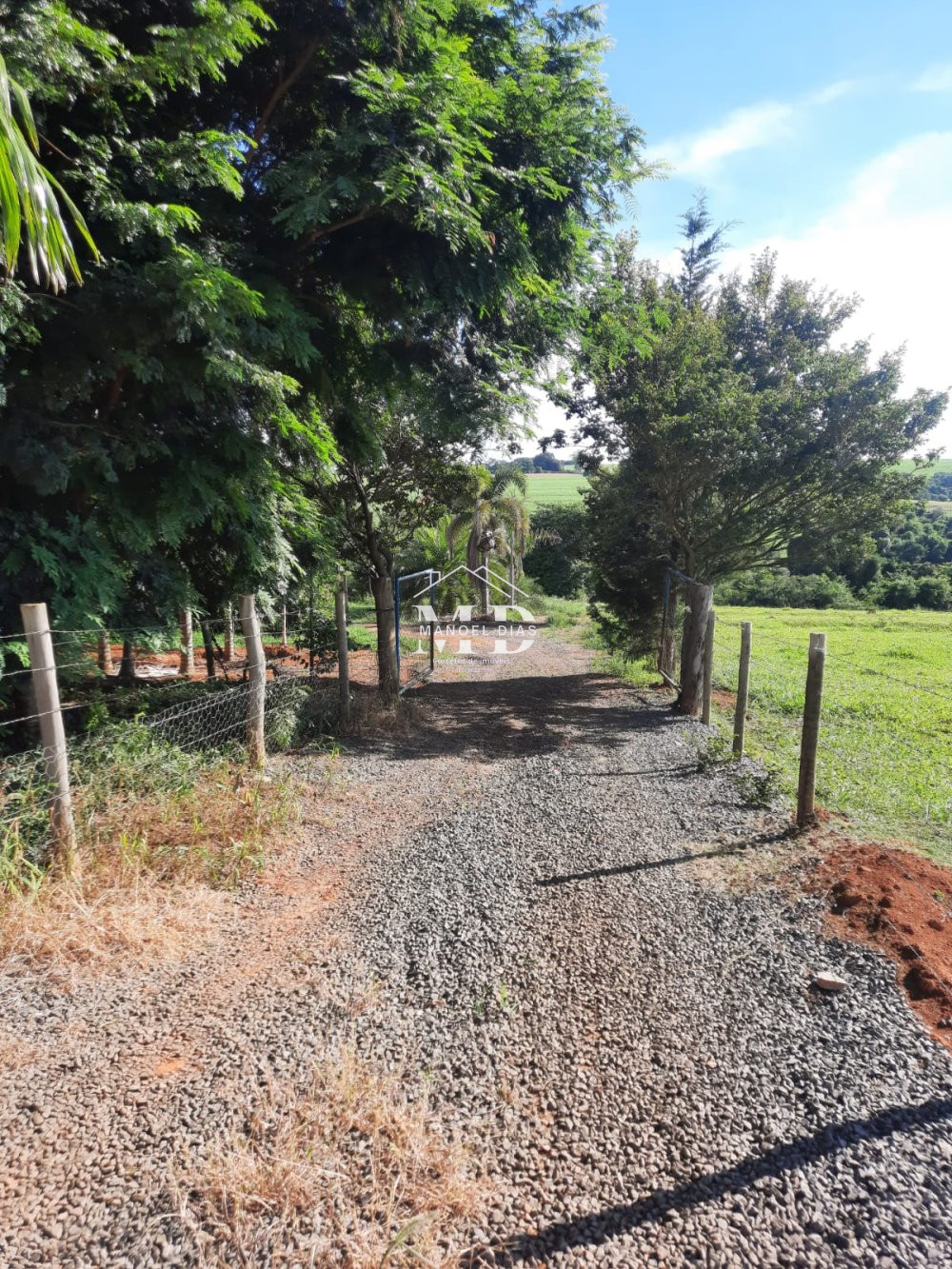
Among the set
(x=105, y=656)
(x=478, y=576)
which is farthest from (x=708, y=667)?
(x=478, y=576)

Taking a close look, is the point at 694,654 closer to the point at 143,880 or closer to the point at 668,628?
the point at 668,628

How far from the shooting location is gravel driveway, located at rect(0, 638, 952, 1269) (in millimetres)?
1921

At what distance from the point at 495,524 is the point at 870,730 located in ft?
55.3

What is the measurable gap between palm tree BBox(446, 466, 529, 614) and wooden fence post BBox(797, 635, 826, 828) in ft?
55.7

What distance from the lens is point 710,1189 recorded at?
6.66 feet

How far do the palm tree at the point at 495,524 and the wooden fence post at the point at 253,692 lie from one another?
16.1 meters

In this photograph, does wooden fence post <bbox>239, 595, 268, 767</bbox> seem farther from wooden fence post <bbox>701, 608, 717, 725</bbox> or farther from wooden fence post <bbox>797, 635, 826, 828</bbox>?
wooden fence post <bbox>701, 608, 717, 725</bbox>

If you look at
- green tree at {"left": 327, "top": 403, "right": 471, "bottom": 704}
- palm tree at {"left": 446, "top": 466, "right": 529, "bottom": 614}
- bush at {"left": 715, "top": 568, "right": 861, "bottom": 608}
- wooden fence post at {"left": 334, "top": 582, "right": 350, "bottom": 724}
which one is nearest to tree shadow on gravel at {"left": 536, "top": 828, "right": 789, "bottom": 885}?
wooden fence post at {"left": 334, "top": 582, "right": 350, "bottom": 724}

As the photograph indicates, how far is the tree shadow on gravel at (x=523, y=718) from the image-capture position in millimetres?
7516

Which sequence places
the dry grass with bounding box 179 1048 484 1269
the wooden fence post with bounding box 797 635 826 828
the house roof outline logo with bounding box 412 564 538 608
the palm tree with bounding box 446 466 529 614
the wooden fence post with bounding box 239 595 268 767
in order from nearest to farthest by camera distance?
the dry grass with bounding box 179 1048 484 1269
the wooden fence post with bounding box 797 635 826 828
the wooden fence post with bounding box 239 595 268 767
the palm tree with bounding box 446 466 529 614
the house roof outline logo with bounding box 412 564 538 608

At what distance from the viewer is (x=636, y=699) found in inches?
419

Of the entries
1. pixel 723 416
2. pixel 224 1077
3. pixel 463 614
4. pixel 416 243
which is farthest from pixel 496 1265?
pixel 463 614

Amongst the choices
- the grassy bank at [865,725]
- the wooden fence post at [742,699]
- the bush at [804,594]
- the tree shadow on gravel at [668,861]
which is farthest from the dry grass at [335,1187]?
the bush at [804,594]

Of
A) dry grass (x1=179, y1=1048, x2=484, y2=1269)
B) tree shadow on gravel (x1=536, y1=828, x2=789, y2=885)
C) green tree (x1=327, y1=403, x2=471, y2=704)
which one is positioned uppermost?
green tree (x1=327, y1=403, x2=471, y2=704)
